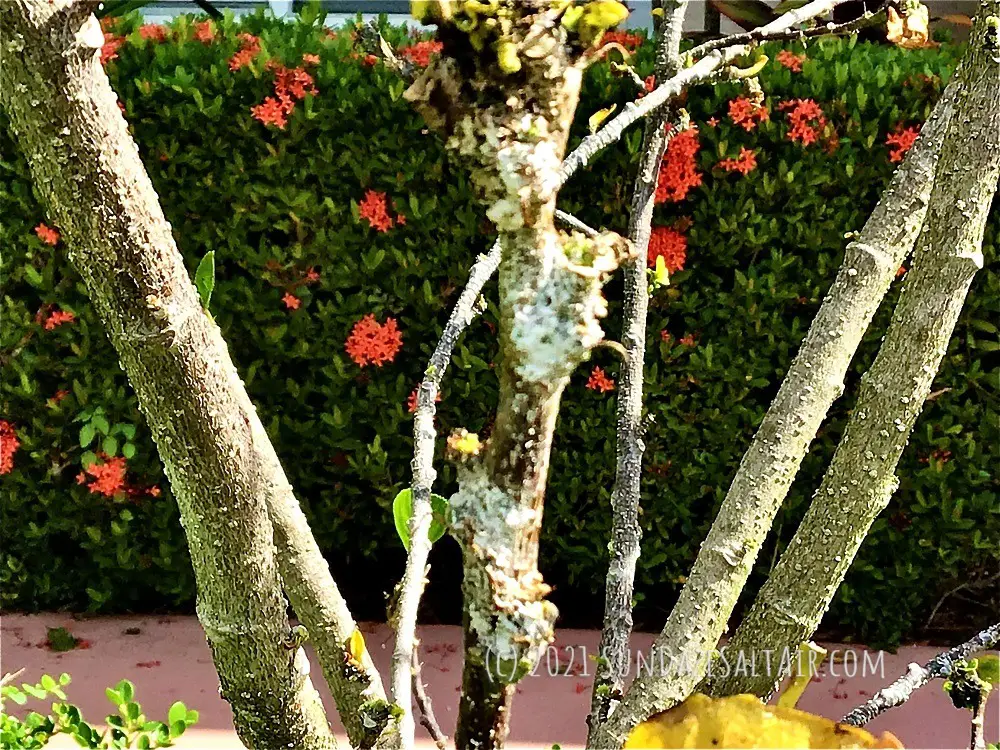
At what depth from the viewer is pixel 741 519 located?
1133 millimetres

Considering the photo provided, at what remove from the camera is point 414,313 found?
9.38 feet

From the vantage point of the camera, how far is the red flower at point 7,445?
2932mm

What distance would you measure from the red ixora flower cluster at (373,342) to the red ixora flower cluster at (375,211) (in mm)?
309

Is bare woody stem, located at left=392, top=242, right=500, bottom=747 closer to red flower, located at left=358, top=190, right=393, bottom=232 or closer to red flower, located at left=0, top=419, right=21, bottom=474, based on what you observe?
red flower, located at left=358, top=190, right=393, bottom=232

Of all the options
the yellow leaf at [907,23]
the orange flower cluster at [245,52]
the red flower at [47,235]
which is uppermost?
the orange flower cluster at [245,52]

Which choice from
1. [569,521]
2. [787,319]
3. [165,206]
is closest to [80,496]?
[165,206]

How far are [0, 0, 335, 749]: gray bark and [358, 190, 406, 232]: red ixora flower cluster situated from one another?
1950mm

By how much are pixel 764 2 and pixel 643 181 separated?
8.05ft

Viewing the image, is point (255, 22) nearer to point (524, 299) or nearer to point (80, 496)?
point (80, 496)

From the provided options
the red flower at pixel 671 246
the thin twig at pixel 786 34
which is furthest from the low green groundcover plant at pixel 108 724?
the red flower at pixel 671 246

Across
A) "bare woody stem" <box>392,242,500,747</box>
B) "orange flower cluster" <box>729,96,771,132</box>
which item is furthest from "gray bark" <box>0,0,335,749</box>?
"orange flower cluster" <box>729,96,771,132</box>

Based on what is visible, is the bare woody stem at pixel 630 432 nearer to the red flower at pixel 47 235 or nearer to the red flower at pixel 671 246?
the red flower at pixel 671 246

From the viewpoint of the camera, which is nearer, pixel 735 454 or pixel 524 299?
pixel 524 299

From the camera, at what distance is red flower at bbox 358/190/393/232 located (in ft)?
8.99
